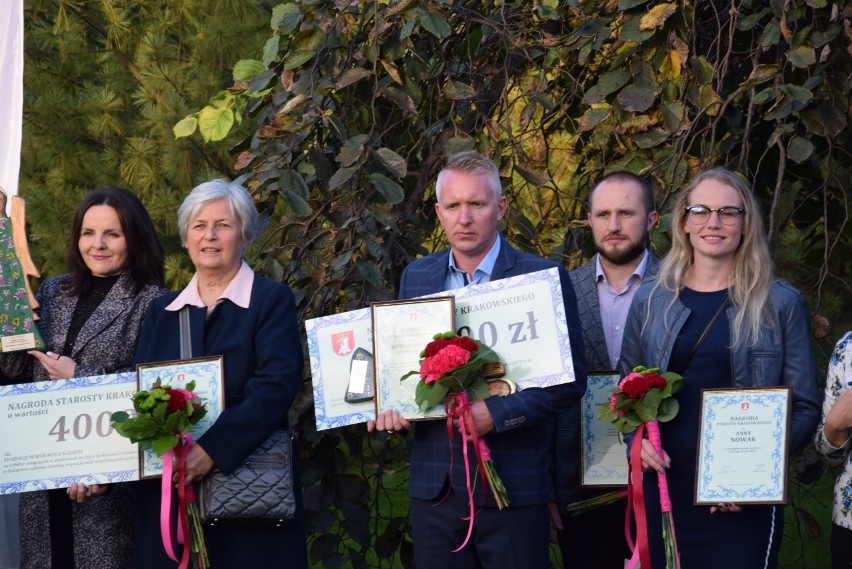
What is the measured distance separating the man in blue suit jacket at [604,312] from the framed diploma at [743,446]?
63cm

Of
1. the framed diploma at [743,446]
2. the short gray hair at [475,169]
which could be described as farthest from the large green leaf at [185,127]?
the framed diploma at [743,446]

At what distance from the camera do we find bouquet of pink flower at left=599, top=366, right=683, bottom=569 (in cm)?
357

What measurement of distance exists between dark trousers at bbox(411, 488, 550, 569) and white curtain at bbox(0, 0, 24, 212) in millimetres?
2086

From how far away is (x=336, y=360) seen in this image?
3.89 m

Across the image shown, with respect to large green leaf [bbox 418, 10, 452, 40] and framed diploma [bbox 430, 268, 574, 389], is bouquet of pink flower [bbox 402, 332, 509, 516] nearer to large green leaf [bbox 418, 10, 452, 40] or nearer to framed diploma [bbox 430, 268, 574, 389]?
Result: framed diploma [bbox 430, 268, 574, 389]

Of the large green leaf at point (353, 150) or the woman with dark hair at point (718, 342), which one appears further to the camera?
the large green leaf at point (353, 150)

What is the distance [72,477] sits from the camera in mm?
3967

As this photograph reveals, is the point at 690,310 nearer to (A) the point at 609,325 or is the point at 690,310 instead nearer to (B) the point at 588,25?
(A) the point at 609,325

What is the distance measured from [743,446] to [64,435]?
2023 millimetres

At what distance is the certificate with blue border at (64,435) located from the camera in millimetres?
3965

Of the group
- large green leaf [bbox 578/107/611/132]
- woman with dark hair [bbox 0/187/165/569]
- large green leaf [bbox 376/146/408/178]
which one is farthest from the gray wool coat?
large green leaf [bbox 578/107/611/132]

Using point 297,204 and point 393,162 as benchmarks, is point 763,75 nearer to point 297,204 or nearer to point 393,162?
point 393,162

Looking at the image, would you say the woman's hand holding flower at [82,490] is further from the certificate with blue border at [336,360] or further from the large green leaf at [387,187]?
the large green leaf at [387,187]

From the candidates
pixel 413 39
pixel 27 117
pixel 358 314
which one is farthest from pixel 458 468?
pixel 27 117
